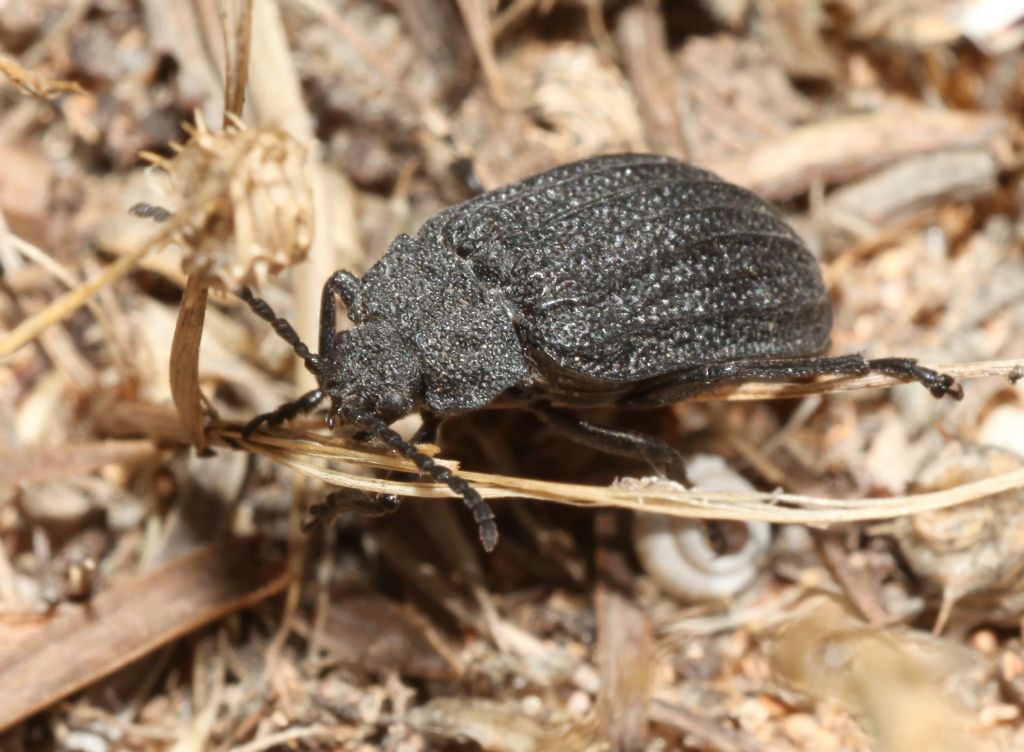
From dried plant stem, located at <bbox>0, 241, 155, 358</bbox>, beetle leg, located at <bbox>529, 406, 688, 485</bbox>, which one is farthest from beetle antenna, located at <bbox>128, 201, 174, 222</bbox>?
beetle leg, located at <bbox>529, 406, 688, 485</bbox>

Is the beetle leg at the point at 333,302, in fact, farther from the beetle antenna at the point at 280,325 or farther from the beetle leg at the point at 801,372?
the beetle leg at the point at 801,372

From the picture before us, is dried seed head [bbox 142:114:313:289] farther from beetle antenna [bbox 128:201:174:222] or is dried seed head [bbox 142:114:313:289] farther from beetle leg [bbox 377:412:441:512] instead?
beetle leg [bbox 377:412:441:512]

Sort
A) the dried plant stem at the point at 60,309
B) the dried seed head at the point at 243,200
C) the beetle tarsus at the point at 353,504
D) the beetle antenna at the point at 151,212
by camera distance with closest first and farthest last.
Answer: the dried seed head at the point at 243,200 < the dried plant stem at the point at 60,309 < the beetle antenna at the point at 151,212 < the beetle tarsus at the point at 353,504

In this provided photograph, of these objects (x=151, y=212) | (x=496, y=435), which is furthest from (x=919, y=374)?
(x=151, y=212)

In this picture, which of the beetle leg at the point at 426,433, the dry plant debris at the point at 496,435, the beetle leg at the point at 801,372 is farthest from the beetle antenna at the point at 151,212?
the beetle leg at the point at 801,372

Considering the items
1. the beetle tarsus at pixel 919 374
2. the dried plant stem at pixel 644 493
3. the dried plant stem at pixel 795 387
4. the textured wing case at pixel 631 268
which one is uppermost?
the textured wing case at pixel 631 268

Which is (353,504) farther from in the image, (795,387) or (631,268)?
(795,387)

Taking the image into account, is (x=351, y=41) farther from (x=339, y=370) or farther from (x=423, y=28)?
(x=339, y=370)
